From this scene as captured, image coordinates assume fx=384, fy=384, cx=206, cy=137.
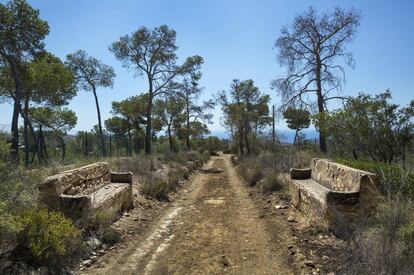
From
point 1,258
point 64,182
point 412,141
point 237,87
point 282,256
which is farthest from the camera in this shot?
point 237,87

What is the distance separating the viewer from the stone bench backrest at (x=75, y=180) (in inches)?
298

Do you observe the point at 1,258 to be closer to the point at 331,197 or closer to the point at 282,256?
the point at 282,256

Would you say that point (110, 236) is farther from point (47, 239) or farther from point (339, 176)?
point (339, 176)

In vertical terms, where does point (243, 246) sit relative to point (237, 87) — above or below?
below

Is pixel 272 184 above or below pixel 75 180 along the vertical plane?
below

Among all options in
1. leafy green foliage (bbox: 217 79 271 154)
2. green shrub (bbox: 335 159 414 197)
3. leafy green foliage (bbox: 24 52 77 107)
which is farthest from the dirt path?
leafy green foliage (bbox: 217 79 271 154)

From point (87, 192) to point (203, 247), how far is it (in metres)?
4.00

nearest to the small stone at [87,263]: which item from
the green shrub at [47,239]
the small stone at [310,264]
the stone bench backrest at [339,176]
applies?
the green shrub at [47,239]

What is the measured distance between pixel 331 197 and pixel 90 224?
15.5 feet

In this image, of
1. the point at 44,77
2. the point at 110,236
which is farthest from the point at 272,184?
the point at 44,77

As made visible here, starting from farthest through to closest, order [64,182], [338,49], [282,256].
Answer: [338,49] → [64,182] → [282,256]

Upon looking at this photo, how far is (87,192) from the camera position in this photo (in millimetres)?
9773

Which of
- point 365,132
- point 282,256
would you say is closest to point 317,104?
point 365,132

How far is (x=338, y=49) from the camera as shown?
2341 cm
